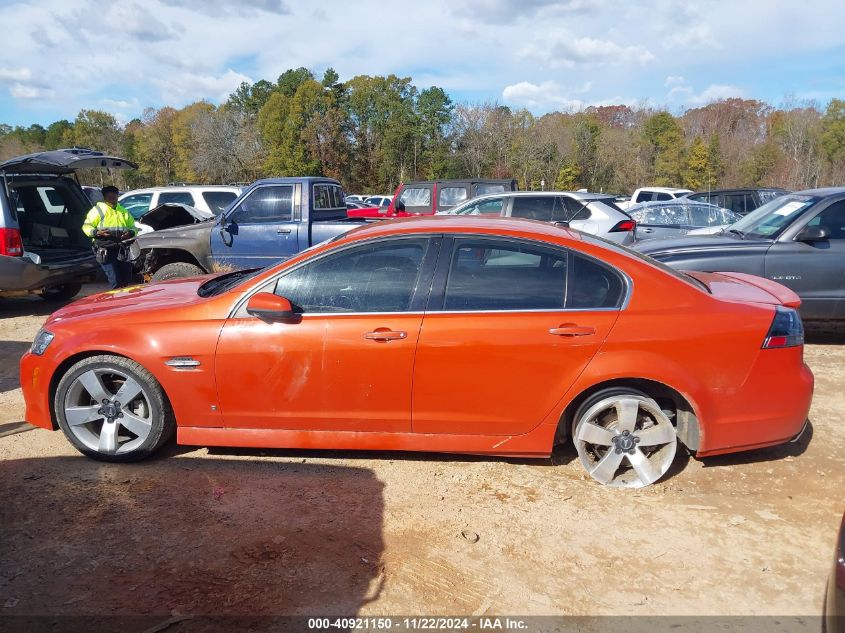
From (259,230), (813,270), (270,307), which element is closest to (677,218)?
(813,270)

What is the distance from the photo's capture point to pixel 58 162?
7637 mm

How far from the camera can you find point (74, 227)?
911 centimetres

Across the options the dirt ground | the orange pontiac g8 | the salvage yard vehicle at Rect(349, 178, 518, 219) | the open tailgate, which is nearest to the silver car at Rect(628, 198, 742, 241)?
the salvage yard vehicle at Rect(349, 178, 518, 219)

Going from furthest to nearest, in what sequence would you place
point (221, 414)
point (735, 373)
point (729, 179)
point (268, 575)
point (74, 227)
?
point (729, 179) < point (74, 227) < point (221, 414) < point (735, 373) < point (268, 575)

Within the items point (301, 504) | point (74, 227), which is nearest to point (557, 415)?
point (301, 504)

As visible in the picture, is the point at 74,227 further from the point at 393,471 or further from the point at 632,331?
the point at 632,331

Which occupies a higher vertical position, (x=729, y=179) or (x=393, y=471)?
(x=729, y=179)

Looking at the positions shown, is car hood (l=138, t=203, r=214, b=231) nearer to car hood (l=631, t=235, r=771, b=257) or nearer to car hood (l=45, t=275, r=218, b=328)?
car hood (l=45, t=275, r=218, b=328)

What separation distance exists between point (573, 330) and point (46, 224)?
8622 millimetres

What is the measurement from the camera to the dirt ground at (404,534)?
8.79ft

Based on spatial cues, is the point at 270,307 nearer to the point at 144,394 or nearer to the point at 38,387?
the point at 144,394

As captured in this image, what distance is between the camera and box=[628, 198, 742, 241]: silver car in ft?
38.4

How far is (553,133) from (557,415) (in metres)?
48.6

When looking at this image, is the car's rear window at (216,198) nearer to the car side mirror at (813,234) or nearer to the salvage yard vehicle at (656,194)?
the car side mirror at (813,234)
